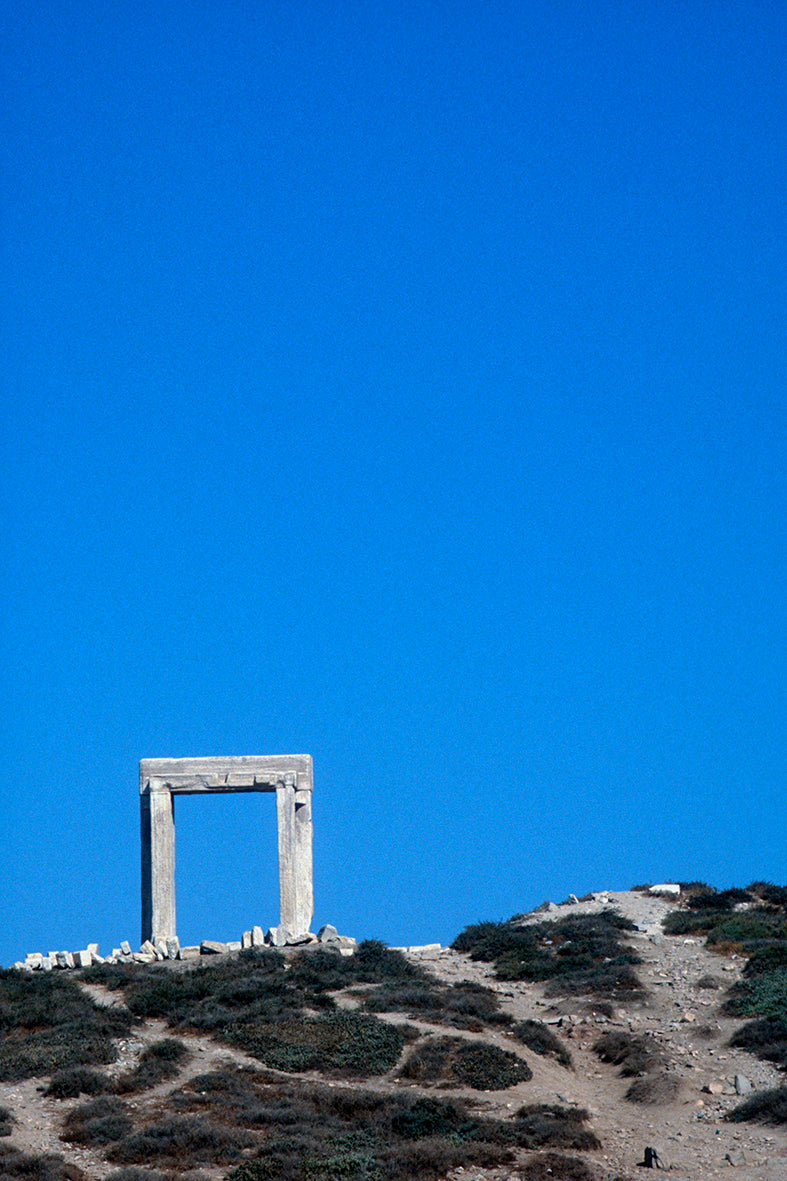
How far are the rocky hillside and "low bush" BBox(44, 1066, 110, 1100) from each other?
1.6 inches

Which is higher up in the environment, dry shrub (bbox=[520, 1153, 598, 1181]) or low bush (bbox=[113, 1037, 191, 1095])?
low bush (bbox=[113, 1037, 191, 1095])

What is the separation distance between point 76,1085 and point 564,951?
1270cm

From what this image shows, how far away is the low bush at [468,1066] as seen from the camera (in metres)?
19.9

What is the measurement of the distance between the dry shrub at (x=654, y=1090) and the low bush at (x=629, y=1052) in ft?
1.69

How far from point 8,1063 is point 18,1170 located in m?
4.68

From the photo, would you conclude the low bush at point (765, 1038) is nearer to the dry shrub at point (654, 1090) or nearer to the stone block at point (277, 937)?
the dry shrub at point (654, 1090)

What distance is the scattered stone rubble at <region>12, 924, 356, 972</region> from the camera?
29.0 meters

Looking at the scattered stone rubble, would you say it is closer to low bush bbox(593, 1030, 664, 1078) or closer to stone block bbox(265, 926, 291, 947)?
stone block bbox(265, 926, 291, 947)

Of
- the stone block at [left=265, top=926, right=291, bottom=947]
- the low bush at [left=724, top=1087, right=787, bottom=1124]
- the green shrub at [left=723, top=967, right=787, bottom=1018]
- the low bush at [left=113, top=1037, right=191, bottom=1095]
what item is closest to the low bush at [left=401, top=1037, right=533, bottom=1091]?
the low bush at [left=724, top=1087, right=787, bottom=1124]

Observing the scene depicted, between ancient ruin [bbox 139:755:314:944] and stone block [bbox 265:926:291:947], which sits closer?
stone block [bbox 265:926:291:947]

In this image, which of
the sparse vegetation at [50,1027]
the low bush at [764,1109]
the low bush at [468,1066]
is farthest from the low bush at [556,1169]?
the sparse vegetation at [50,1027]

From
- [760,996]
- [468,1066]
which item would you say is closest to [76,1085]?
[468,1066]

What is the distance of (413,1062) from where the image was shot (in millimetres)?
20359

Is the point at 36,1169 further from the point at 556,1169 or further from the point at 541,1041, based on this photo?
the point at 541,1041
